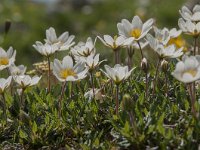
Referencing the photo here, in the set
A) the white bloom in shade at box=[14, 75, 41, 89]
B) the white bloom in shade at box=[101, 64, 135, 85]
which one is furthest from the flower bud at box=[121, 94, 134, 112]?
the white bloom in shade at box=[14, 75, 41, 89]

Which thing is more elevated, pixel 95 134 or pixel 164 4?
pixel 164 4

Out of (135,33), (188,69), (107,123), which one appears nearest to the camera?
(188,69)

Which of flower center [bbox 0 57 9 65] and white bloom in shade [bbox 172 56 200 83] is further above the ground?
flower center [bbox 0 57 9 65]

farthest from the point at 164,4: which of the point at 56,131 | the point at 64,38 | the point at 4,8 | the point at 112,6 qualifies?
the point at 56,131

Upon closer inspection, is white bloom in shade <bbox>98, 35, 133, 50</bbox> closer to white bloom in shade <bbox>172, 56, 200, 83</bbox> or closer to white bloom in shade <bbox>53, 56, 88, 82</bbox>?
white bloom in shade <bbox>53, 56, 88, 82</bbox>

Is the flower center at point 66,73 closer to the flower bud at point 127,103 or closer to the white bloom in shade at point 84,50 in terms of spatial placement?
the white bloom in shade at point 84,50

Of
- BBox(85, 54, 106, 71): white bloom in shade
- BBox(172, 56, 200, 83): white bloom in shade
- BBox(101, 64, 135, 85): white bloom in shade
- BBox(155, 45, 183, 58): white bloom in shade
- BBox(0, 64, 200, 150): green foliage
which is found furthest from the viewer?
BBox(85, 54, 106, 71): white bloom in shade

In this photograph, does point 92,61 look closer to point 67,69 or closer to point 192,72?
point 67,69

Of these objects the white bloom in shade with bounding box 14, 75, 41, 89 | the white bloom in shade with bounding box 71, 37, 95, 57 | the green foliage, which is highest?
the white bloom in shade with bounding box 71, 37, 95, 57

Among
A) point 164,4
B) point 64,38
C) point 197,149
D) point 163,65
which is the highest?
point 164,4

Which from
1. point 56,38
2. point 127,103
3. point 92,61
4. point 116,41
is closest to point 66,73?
point 92,61

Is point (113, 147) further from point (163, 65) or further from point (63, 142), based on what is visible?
point (163, 65)
